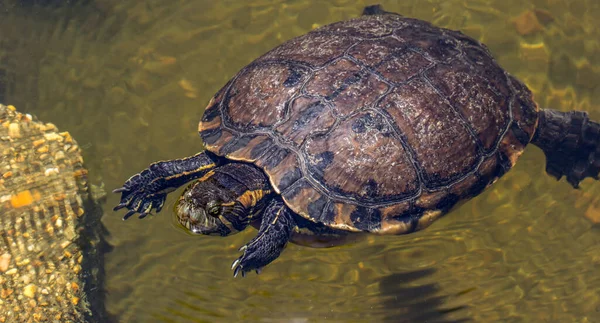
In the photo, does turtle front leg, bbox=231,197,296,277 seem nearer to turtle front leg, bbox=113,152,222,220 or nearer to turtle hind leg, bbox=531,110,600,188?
turtle front leg, bbox=113,152,222,220

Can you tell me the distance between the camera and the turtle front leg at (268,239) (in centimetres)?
379

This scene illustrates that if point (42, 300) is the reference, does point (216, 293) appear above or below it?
below

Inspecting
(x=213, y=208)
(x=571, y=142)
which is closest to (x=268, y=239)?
(x=213, y=208)

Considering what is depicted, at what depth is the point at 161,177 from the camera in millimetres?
4469

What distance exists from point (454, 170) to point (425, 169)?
0.30 metres

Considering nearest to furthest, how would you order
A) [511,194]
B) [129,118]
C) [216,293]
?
[216,293], [511,194], [129,118]

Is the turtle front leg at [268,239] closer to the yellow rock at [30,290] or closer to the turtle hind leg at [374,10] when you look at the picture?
the yellow rock at [30,290]

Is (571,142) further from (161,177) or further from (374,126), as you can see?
(161,177)

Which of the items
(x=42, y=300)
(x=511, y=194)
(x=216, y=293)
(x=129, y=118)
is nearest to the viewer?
(x=42, y=300)

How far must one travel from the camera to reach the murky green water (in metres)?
4.93

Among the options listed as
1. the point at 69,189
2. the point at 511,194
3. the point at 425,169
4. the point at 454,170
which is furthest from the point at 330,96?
the point at 69,189

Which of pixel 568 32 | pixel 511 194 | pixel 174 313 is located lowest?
pixel 511 194

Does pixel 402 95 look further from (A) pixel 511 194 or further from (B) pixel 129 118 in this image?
(B) pixel 129 118

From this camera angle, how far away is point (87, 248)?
495 cm
